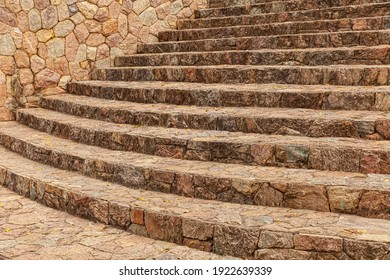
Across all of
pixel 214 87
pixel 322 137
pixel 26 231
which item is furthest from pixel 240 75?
pixel 26 231

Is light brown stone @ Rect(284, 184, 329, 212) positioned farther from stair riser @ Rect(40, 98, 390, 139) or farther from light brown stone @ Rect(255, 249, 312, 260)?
stair riser @ Rect(40, 98, 390, 139)

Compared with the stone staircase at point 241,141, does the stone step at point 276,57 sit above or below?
above

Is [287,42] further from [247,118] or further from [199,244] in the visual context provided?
[199,244]

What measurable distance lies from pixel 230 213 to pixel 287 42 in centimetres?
398

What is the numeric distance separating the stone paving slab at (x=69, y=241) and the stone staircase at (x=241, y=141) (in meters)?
0.11

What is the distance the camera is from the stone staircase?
358cm

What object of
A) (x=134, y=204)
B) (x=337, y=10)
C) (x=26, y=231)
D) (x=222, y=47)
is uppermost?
(x=337, y=10)

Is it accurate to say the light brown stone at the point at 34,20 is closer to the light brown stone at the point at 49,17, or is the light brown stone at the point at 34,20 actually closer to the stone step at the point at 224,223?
the light brown stone at the point at 49,17

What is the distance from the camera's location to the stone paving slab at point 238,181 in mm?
3611

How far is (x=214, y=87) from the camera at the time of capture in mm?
6168

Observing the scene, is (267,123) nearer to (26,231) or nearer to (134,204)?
(134,204)

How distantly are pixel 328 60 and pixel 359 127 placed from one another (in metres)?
1.98

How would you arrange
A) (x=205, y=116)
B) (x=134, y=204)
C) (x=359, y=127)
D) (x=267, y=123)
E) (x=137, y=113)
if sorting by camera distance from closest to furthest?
1. (x=134, y=204)
2. (x=359, y=127)
3. (x=267, y=123)
4. (x=205, y=116)
5. (x=137, y=113)

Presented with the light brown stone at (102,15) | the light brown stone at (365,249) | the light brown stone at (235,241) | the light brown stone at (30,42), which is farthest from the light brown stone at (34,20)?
the light brown stone at (365,249)
